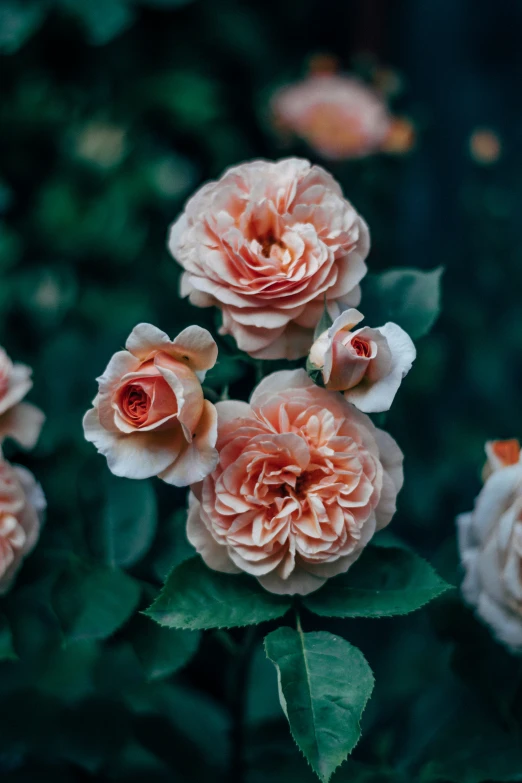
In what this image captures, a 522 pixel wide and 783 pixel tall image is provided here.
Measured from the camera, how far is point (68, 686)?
101 cm

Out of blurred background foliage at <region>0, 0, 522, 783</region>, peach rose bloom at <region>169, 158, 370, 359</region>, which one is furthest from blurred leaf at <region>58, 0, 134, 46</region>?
peach rose bloom at <region>169, 158, 370, 359</region>

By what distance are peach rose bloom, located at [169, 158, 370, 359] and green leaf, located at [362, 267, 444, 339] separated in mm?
79

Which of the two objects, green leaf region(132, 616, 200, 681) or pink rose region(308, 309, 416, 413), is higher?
pink rose region(308, 309, 416, 413)

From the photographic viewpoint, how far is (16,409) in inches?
29.1

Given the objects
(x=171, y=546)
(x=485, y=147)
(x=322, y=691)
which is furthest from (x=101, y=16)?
(x=322, y=691)

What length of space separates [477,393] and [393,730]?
104 cm

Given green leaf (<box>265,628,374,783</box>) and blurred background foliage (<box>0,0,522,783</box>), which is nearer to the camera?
green leaf (<box>265,628,374,783</box>)

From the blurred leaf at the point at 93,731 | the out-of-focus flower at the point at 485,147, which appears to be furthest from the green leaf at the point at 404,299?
the out-of-focus flower at the point at 485,147

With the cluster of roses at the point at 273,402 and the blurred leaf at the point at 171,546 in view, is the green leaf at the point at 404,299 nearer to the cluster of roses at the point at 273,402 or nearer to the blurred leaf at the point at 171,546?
the cluster of roses at the point at 273,402

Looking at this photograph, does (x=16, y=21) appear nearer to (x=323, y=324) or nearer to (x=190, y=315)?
(x=190, y=315)

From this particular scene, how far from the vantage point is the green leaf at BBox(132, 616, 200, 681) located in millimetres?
708

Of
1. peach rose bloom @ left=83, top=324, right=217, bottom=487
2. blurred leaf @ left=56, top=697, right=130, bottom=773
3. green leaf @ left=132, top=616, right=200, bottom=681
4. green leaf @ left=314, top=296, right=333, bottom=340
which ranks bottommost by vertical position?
blurred leaf @ left=56, top=697, right=130, bottom=773

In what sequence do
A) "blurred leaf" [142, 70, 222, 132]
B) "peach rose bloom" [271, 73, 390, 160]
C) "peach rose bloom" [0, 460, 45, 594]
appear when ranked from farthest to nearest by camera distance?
"blurred leaf" [142, 70, 222, 132] → "peach rose bloom" [271, 73, 390, 160] → "peach rose bloom" [0, 460, 45, 594]

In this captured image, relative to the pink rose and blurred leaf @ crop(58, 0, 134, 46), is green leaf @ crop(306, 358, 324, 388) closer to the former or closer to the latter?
the pink rose
